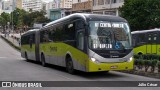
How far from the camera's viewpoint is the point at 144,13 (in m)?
44.9

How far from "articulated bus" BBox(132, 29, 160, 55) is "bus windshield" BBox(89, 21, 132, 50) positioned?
12.1 meters

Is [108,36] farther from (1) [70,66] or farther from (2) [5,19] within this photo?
(2) [5,19]

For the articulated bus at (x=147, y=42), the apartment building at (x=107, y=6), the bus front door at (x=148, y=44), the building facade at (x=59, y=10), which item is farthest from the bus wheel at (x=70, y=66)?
the building facade at (x=59, y=10)

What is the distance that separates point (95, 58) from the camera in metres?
16.1

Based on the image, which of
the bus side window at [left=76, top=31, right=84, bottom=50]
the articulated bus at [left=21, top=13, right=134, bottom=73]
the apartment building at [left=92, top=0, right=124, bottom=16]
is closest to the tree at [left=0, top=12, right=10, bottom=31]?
the apartment building at [left=92, top=0, right=124, bottom=16]

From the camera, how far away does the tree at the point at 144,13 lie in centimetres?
4425

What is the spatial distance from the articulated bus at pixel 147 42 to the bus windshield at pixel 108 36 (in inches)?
477

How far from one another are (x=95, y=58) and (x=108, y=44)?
3.08 feet

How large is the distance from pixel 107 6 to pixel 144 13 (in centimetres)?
2126

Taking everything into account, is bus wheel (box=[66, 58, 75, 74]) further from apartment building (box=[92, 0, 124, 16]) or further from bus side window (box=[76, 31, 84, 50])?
apartment building (box=[92, 0, 124, 16])

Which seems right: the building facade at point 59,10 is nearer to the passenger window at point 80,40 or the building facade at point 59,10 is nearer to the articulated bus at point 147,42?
the articulated bus at point 147,42

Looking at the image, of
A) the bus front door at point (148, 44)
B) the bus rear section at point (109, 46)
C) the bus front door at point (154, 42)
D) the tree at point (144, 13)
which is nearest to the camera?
the bus rear section at point (109, 46)

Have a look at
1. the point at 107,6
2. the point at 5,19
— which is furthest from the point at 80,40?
the point at 5,19

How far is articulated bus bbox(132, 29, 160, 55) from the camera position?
2918 centimetres
